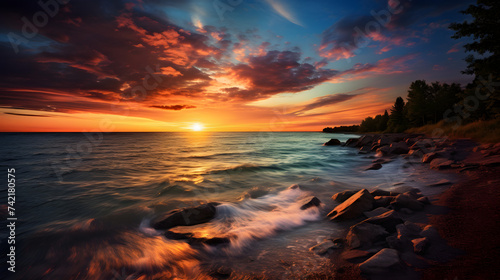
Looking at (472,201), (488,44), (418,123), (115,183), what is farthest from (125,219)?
(418,123)

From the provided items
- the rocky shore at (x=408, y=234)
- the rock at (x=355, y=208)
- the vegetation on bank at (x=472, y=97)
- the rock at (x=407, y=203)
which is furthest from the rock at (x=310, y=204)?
the vegetation on bank at (x=472, y=97)

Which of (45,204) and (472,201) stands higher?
(472,201)

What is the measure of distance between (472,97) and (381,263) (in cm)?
4333

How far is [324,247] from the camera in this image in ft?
14.7

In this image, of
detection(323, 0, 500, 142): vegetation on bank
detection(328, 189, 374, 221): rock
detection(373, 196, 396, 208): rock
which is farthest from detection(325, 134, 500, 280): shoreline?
detection(323, 0, 500, 142): vegetation on bank

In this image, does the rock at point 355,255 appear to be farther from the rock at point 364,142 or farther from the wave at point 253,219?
the rock at point 364,142

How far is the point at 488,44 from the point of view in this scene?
567 inches

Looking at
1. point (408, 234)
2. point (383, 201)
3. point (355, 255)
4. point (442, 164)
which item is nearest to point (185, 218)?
point (355, 255)

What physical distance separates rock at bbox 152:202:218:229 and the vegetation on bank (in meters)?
21.6

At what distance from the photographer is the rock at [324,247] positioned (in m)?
4.37

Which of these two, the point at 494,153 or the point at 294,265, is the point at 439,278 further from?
the point at 494,153

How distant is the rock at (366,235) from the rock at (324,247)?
1.07ft

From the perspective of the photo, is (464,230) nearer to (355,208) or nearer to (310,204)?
(355,208)

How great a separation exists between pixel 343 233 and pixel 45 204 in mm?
13846
